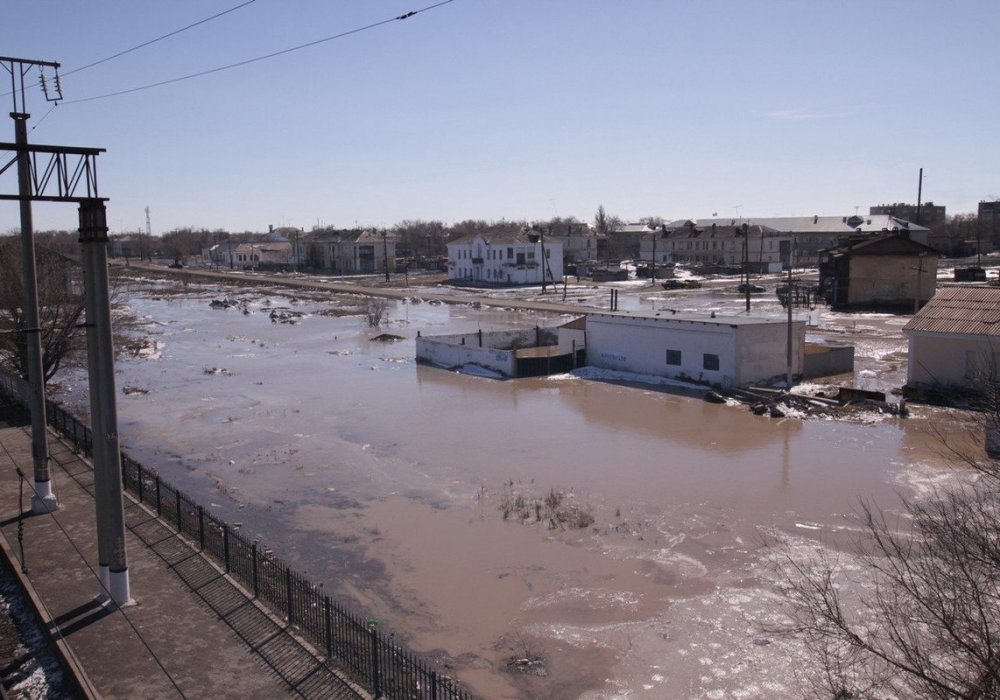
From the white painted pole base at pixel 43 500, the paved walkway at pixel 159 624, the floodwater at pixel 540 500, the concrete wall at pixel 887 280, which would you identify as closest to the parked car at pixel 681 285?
the concrete wall at pixel 887 280

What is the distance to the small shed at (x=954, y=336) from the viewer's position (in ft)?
86.0

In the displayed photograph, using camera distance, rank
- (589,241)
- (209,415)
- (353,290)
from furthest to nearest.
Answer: (589,241), (353,290), (209,415)

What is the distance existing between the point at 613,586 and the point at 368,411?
15.7 meters

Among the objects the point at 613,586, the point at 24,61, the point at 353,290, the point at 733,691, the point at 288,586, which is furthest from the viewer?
the point at 353,290

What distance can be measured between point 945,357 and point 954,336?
0.87 metres

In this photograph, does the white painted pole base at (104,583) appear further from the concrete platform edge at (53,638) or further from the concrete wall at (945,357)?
the concrete wall at (945,357)

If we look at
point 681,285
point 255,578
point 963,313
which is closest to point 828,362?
point 963,313

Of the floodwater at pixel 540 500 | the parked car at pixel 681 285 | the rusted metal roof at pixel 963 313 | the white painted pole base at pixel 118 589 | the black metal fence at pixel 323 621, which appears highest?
the rusted metal roof at pixel 963 313

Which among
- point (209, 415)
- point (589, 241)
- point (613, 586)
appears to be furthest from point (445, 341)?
point (589, 241)

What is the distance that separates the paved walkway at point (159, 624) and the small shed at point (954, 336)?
23.3 m

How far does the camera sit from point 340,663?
10016 millimetres

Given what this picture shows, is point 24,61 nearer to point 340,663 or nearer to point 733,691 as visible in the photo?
→ point 340,663

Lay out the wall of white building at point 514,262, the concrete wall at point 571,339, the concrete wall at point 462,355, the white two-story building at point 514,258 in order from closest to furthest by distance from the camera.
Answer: the concrete wall at point 462,355
the concrete wall at point 571,339
the white two-story building at point 514,258
the wall of white building at point 514,262

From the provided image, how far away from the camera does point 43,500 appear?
15.7 metres
